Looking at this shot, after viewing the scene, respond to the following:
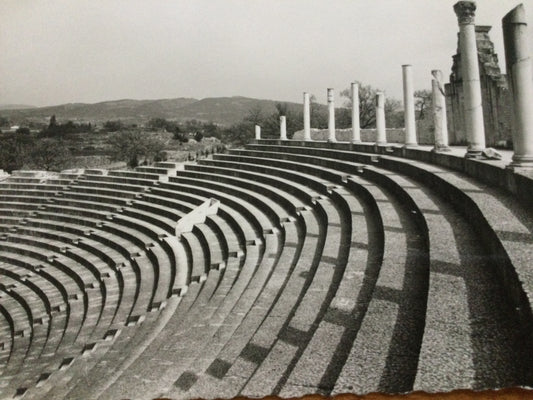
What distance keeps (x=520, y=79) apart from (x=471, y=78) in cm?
227

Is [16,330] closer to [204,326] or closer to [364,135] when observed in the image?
[204,326]

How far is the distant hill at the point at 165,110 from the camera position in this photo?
351 feet

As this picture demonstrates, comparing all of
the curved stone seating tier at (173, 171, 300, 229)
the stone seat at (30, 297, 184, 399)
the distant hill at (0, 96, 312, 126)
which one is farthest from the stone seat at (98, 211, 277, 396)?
the distant hill at (0, 96, 312, 126)

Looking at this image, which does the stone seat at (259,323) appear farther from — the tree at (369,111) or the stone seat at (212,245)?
the tree at (369,111)

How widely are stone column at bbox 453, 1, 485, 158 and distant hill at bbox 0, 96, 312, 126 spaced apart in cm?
9040

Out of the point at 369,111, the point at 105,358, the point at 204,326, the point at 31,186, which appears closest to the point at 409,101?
the point at 204,326

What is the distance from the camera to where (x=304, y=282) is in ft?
19.6

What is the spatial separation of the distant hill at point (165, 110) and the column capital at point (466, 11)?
9035 centimetres

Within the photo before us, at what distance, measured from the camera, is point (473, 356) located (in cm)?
272

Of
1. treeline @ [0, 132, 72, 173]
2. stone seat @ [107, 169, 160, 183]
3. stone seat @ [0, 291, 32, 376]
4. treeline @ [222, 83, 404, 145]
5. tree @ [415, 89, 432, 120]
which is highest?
tree @ [415, 89, 432, 120]

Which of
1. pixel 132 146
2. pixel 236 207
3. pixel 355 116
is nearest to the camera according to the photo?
pixel 236 207

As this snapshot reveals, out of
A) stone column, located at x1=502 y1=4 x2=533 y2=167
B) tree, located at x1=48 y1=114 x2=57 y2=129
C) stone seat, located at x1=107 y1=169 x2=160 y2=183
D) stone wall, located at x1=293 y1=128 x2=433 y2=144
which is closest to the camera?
stone column, located at x1=502 y1=4 x2=533 y2=167

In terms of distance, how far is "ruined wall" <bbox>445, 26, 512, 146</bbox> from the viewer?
13750 mm

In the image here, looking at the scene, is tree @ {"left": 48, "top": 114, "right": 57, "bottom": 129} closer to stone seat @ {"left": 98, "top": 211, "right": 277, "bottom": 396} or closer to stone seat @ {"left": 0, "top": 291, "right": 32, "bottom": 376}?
stone seat @ {"left": 0, "top": 291, "right": 32, "bottom": 376}
